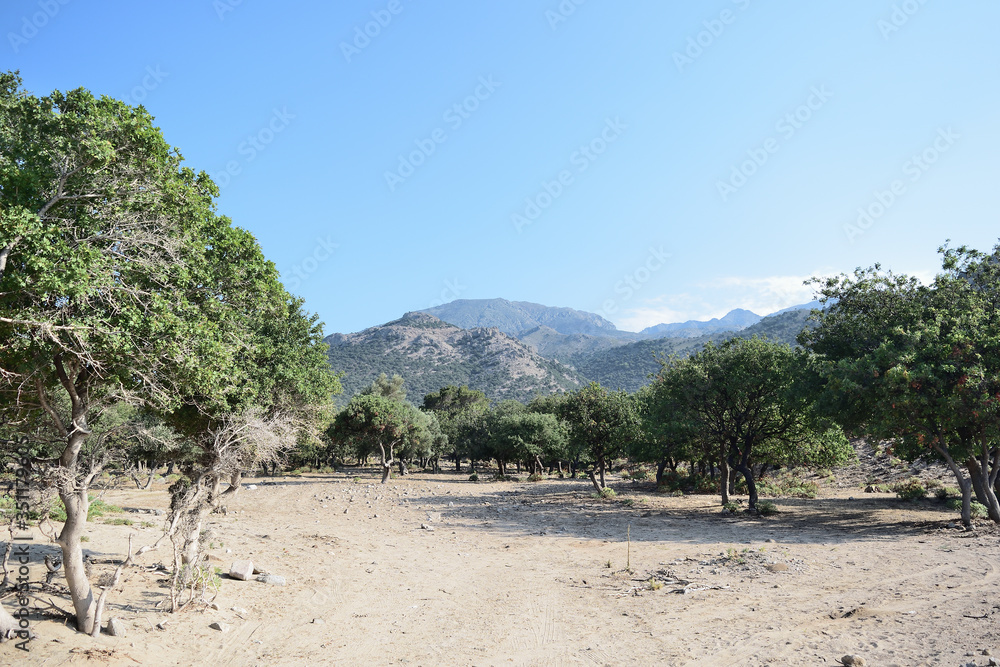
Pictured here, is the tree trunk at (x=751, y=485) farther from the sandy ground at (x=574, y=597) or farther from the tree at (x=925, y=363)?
the tree at (x=925, y=363)

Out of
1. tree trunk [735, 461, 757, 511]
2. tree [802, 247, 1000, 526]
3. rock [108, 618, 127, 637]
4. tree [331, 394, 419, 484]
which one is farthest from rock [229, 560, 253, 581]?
tree [331, 394, 419, 484]

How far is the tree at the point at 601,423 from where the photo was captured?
35.6m

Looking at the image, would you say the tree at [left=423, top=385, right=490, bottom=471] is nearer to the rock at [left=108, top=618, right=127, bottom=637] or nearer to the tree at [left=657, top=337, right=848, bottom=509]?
the tree at [left=657, top=337, right=848, bottom=509]

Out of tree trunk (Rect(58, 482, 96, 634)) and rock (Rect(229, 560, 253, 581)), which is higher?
tree trunk (Rect(58, 482, 96, 634))

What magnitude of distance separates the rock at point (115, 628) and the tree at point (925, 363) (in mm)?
22466

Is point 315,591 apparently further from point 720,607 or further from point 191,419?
point 720,607

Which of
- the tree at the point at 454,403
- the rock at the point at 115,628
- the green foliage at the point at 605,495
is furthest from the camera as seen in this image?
the tree at the point at 454,403

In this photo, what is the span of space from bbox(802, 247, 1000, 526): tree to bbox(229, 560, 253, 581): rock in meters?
21.0

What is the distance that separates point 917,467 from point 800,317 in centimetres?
14464

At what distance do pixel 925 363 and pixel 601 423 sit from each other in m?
20.4

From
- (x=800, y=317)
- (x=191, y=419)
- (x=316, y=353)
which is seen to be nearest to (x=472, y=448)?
(x=316, y=353)

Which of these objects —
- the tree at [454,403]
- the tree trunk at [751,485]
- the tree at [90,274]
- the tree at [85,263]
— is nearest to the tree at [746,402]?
the tree trunk at [751,485]

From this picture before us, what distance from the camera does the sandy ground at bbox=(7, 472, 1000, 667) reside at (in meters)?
8.88

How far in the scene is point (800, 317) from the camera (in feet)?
551
